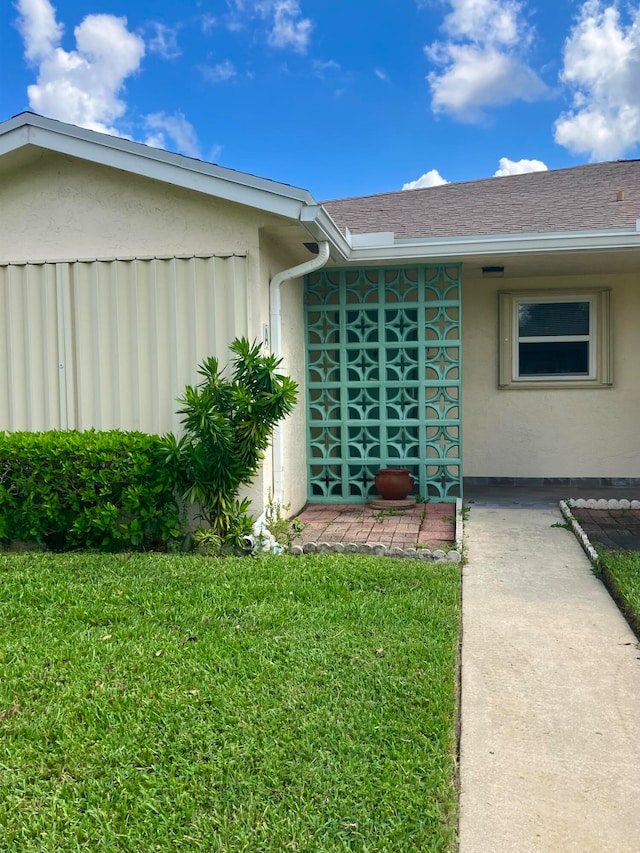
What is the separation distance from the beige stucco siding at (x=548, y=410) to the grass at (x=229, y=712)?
15.4ft

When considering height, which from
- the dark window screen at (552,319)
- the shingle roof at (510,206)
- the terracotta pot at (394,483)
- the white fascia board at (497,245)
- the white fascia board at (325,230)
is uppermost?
the shingle roof at (510,206)

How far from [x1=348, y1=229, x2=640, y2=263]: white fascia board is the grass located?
364cm

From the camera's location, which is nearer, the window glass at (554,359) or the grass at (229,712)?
the grass at (229,712)

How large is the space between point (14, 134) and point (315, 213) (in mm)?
2784

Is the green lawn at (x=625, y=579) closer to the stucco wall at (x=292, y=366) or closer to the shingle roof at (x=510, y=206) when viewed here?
the stucco wall at (x=292, y=366)

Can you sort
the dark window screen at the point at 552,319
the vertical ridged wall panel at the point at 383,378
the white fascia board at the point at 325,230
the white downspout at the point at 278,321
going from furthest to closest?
1. the dark window screen at the point at 552,319
2. the vertical ridged wall panel at the point at 383,378
3. the white downspout at the point at 278,321
4. the white fascia board at the point at 325,230

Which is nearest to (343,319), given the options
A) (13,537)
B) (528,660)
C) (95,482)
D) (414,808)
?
(95,482)

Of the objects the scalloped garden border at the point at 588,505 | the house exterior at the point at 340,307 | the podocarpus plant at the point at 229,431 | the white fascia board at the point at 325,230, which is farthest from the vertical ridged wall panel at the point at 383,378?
the podocarpus plant at the point at 229,431

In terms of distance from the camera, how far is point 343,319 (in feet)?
26.2

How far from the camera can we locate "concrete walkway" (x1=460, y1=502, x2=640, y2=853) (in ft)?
8.13

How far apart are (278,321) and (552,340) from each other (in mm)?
4461

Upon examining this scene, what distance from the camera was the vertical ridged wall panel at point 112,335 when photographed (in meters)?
6.21

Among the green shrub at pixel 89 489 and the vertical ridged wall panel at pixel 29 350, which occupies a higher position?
the vertical ridged wall panel at pixel 29 350

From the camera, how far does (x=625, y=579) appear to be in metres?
4.96
